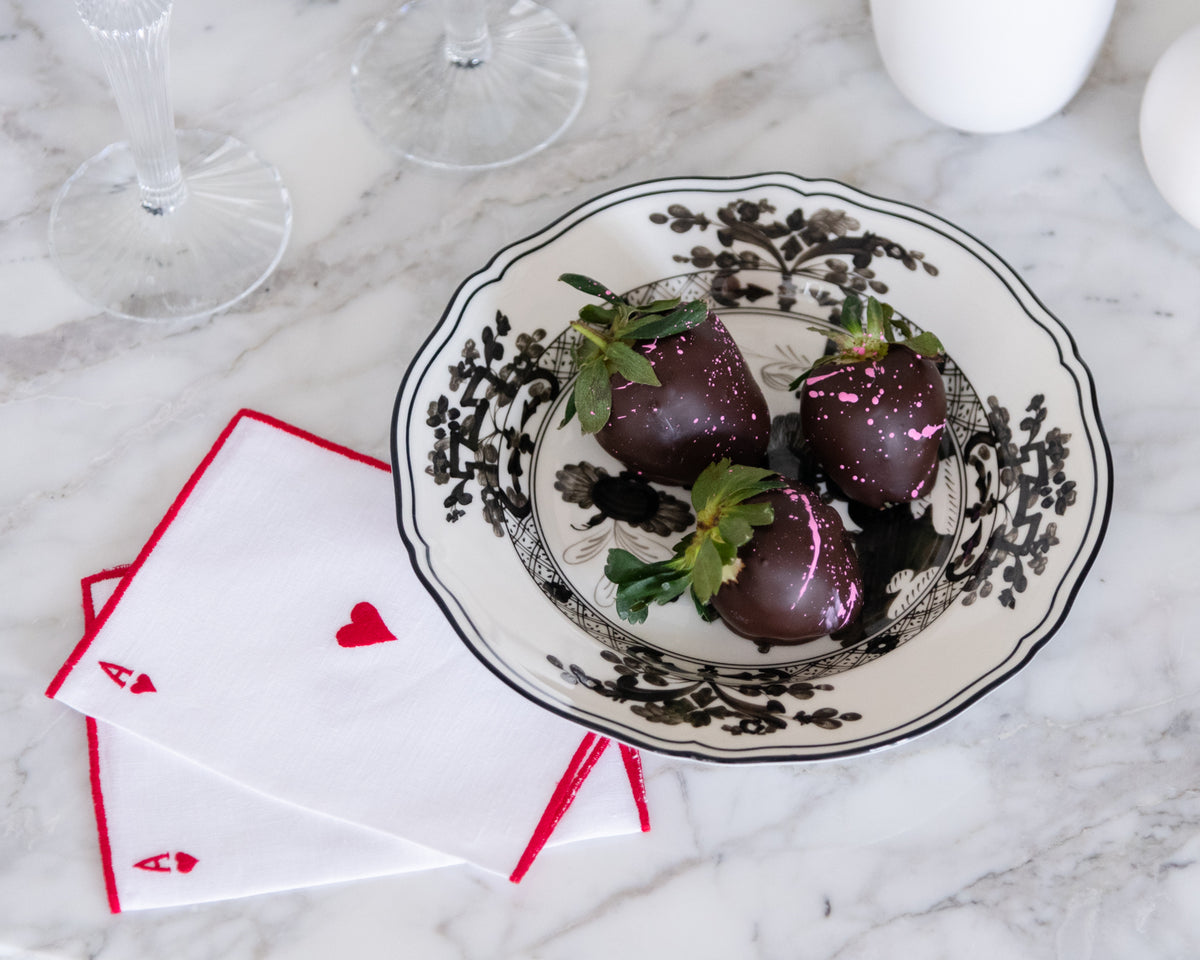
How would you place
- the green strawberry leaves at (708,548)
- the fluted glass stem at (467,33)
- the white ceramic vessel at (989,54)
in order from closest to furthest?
the green strawberry leaves at (708,548)
the white ceramic vessel at (989,54)
the fluted glass stem at (467,33)

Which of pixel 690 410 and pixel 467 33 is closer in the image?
pixel 690 410

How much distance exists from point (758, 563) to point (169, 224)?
45cm

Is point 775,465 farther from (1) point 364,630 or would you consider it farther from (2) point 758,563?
(1) point 364,630

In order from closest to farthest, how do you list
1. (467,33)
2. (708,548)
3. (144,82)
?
(708,548), (144,82), (467,33)

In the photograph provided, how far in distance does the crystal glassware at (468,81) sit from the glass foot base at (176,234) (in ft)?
0.31

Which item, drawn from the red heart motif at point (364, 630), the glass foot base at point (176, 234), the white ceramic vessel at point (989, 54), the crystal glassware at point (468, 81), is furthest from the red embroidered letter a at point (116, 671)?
the white ceramic vessel at point (989, 54)

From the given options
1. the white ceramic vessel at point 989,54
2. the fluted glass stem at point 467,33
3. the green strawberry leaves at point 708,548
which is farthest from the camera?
the fluted glass stem at point 467,33

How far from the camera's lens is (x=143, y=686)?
0.64 metres

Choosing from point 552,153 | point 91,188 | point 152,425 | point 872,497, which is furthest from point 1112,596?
point 91,188

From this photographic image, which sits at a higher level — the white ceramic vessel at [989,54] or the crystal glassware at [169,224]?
the crystal glassware at [169,224]

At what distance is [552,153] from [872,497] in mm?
325

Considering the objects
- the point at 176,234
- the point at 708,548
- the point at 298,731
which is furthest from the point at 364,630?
the point at 176,234

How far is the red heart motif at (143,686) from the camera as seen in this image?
2.08ft

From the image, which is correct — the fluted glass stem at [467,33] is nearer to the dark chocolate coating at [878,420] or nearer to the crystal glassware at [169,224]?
the crystal glassware at [169,224]
